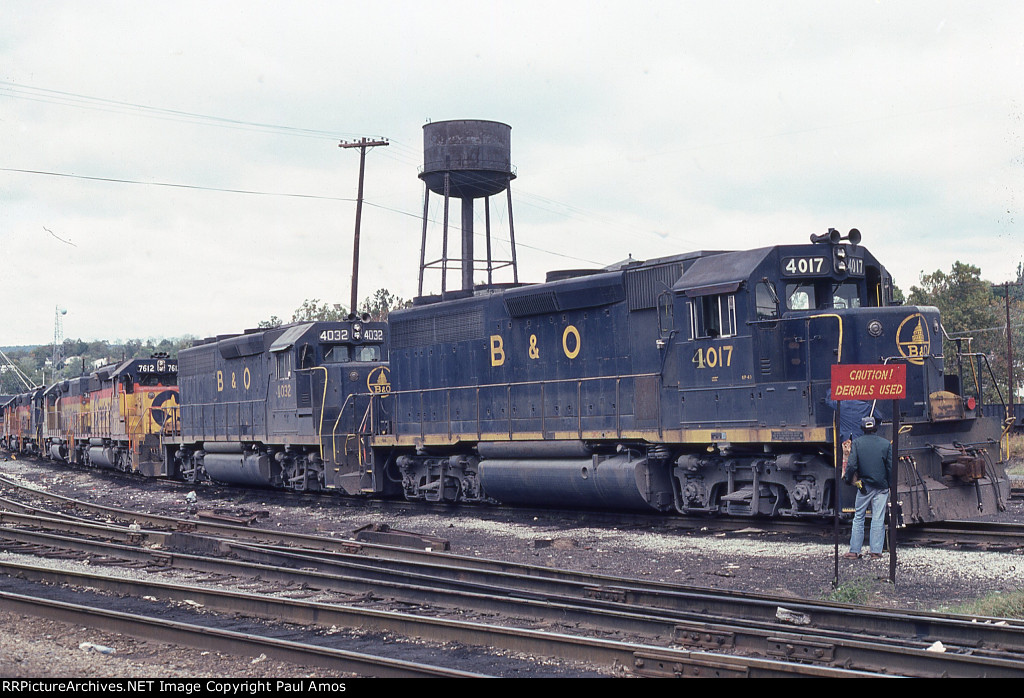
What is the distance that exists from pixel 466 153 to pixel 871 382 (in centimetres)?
2237

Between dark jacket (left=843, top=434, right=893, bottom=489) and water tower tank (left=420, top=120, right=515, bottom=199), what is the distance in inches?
854

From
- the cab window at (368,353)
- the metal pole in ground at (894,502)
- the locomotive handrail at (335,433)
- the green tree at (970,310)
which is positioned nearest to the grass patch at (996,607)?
the metal pole in ground at (894,502)

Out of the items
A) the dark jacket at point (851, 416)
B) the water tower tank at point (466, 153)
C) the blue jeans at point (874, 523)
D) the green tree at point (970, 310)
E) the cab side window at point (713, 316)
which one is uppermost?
the water tower tank at point (466, 153)

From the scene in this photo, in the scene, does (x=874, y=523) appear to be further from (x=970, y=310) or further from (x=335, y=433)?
(x=970, y=310)

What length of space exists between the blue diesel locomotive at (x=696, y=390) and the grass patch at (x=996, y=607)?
7.85 feet

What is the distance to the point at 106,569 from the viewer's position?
40.3ft

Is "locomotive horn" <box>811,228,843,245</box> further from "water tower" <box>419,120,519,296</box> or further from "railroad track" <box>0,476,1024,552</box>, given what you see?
"water tower" <box>419,120,519,296</box>

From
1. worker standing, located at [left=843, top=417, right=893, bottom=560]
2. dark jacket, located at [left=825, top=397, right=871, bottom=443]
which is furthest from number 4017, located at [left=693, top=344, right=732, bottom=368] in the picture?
worker standing, located at [left=843, top=417, right=893, bottom=560]

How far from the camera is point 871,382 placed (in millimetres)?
10523

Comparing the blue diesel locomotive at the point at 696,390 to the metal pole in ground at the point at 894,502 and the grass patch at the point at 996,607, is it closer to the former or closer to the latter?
the metal pole in ground at the point at 894,502

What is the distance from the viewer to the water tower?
1235 inches

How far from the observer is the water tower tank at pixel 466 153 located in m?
31.4

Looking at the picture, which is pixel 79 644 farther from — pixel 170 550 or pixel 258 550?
pixel 170 550
